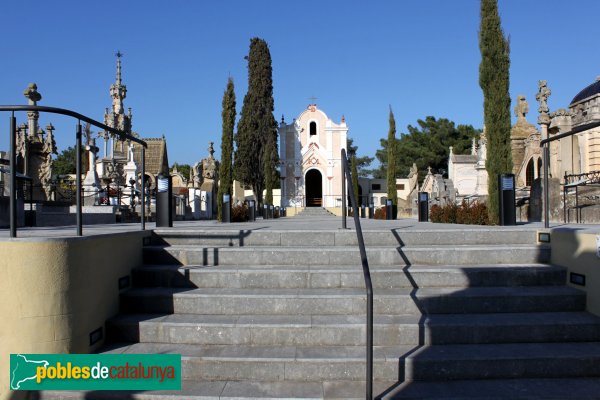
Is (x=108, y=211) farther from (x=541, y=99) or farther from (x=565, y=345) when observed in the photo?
(x=541, y=99)

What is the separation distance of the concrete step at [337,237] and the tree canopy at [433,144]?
5234 centimetres

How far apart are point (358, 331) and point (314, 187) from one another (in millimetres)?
48840

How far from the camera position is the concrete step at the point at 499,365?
10.4ft

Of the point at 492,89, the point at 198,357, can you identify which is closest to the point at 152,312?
the point at 198,357

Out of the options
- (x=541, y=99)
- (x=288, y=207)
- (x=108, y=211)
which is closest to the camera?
(x=108, y=211)

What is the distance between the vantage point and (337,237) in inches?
193

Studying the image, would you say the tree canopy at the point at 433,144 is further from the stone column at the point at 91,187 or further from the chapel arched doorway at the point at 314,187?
the stone column at the point at 91,187

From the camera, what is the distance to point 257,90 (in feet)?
130

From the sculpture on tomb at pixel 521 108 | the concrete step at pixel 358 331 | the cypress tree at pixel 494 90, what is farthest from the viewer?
the sculpture on tomb at pixel 521 108

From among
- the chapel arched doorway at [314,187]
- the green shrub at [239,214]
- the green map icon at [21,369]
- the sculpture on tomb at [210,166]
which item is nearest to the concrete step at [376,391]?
the green map icon at [21,369]

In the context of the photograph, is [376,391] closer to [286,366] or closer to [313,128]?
[286,366]

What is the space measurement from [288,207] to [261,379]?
43.9 metres

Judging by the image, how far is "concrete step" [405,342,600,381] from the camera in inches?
125

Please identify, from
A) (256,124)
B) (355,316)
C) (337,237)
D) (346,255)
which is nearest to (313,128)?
(256,124)
